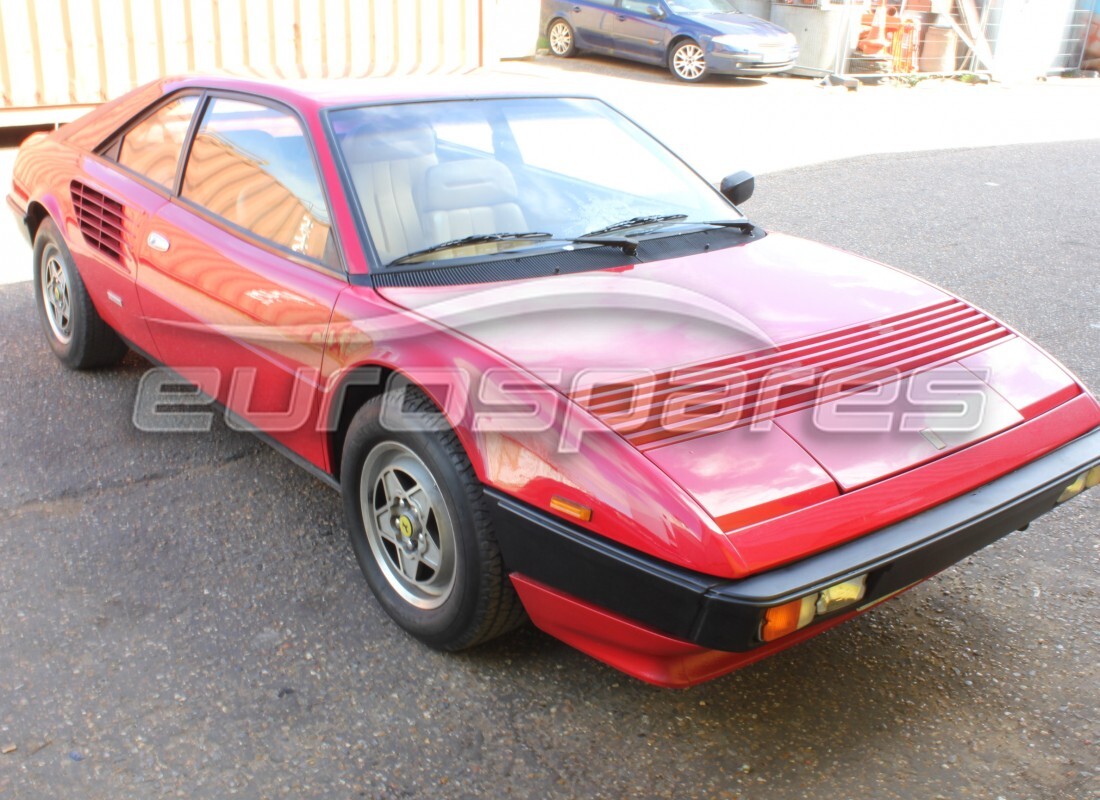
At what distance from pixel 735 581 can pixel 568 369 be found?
0.67m

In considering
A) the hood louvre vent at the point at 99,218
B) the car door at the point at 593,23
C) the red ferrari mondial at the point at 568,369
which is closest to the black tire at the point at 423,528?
the red ferrari mondial at the point at 568,369

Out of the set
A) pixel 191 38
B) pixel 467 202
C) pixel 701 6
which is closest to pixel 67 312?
pixel 467 202

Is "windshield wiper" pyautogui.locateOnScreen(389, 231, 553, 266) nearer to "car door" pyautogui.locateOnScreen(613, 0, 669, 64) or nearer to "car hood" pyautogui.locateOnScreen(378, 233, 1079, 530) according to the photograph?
"car hood" pyautogui.locateOnScreen(378, 233, 1079, 530)

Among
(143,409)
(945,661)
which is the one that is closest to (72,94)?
(143,409)

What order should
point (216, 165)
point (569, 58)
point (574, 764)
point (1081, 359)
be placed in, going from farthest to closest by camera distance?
point (569, 58) < point (1081, 359) < point (216, 165) < point (574, 764)

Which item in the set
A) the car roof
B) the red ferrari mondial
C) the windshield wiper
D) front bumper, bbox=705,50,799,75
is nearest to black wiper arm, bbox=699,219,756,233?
the red ferrari mondial

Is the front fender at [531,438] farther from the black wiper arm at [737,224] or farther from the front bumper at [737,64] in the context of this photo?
the front bumper at [737,64]

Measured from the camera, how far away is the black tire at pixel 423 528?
2461mm

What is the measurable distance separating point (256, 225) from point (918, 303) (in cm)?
202

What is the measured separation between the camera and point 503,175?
125 inches

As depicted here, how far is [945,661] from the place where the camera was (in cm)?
276

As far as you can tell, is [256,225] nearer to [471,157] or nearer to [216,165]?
[216,165]

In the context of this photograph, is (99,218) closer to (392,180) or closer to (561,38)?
(392,180)

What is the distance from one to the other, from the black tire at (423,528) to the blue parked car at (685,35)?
517 inches
